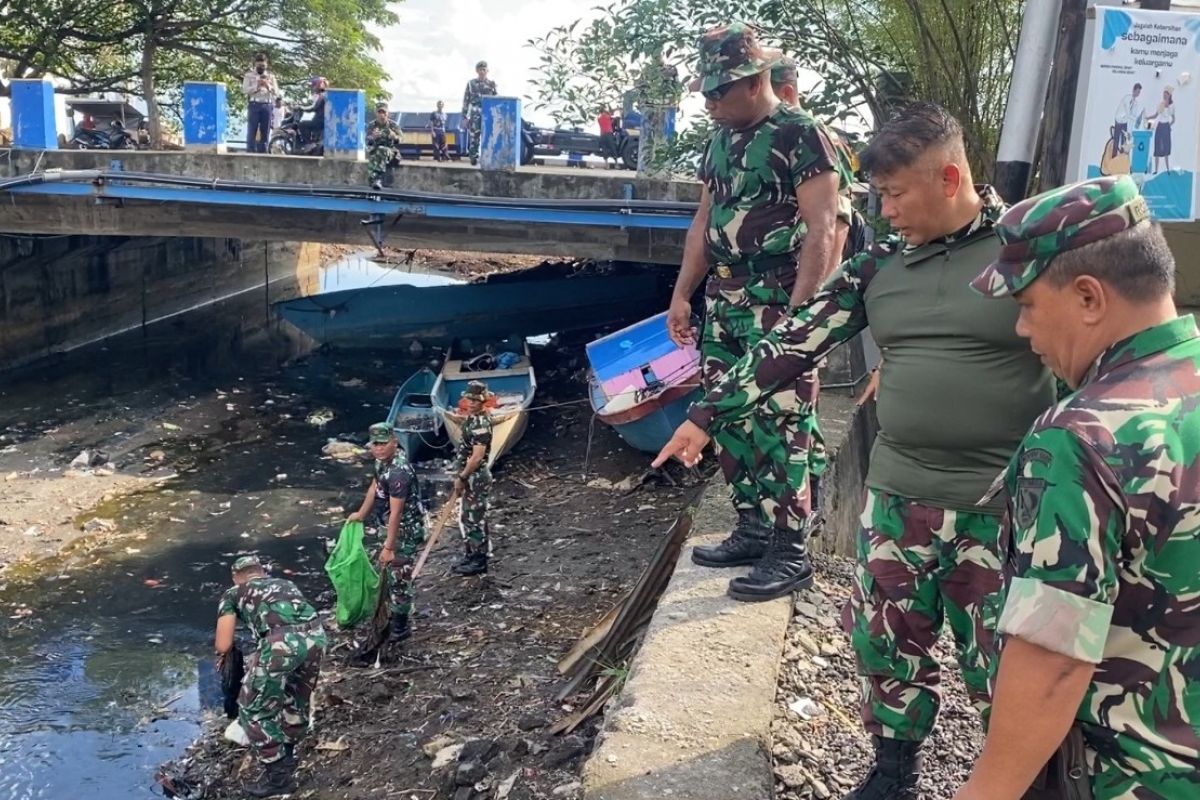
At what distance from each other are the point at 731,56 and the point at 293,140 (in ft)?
38.2

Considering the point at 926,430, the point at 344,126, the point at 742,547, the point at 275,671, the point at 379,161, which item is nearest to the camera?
the point at 926,430

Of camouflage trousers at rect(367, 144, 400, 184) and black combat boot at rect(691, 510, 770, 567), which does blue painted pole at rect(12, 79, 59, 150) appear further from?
black combat boot at rect(691, 510, 770, 567)

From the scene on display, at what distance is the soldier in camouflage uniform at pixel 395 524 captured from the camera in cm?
647

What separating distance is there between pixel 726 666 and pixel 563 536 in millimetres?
5169

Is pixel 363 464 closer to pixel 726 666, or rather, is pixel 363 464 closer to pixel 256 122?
pixel 256 122

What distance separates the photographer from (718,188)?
3.63 m

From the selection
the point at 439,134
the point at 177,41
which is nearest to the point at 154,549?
the point at 439,134

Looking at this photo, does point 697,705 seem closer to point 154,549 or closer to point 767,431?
point 767,431

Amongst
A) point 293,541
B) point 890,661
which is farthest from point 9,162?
point 890,661

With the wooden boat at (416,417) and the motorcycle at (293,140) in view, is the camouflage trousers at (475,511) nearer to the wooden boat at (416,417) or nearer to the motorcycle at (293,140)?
the wooden boat at (416,417)

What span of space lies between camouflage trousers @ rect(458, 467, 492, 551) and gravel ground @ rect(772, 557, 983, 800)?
415 centimetres

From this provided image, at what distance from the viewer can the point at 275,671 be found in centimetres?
518

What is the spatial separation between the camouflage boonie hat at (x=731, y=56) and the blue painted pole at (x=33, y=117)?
11442mm

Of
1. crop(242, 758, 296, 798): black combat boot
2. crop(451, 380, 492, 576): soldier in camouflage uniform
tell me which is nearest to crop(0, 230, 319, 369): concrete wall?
crop(451, 380, 492, 576): soldier in camouflage uniform
